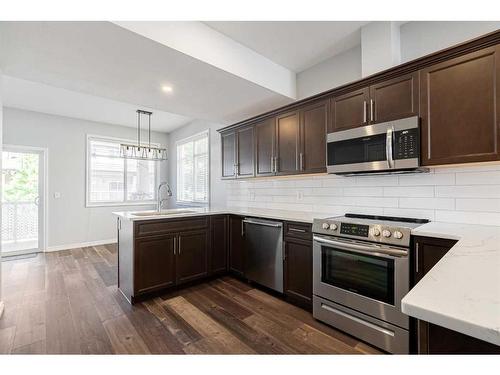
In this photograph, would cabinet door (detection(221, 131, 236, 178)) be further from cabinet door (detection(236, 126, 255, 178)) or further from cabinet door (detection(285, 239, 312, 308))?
cabinet door (detection(285, 239, 312, 308))

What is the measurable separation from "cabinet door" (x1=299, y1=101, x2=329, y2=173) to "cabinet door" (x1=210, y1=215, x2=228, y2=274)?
52.5 inches

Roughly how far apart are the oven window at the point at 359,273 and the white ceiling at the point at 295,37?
212 cm

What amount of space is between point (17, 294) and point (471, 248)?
14.2ft

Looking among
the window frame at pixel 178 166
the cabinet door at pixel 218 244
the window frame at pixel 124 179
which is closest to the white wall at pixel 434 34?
the cabinet door at pixel 218 244

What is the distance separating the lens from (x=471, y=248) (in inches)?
47.0

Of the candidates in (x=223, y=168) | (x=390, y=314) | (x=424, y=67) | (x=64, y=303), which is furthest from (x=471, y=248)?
(x=64, y=303)

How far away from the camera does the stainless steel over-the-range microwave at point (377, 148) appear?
196 cm

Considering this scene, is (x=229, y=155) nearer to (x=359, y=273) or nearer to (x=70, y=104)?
(x=359, y=273)

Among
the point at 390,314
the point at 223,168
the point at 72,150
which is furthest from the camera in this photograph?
the point at 72,150

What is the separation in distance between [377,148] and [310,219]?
0.90m

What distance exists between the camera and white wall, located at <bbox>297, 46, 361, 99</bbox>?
2.71 m

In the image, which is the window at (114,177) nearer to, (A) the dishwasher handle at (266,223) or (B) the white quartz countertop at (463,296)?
(A) the dishwasher handle at (266,223)

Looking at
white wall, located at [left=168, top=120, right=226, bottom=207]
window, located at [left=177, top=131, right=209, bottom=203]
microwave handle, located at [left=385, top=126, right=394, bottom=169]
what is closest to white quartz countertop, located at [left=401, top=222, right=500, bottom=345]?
microwave handle, located at [left=385, top=126, right=394, bottom=169]

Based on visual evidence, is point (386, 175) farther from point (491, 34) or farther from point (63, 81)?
point (63, 81)
